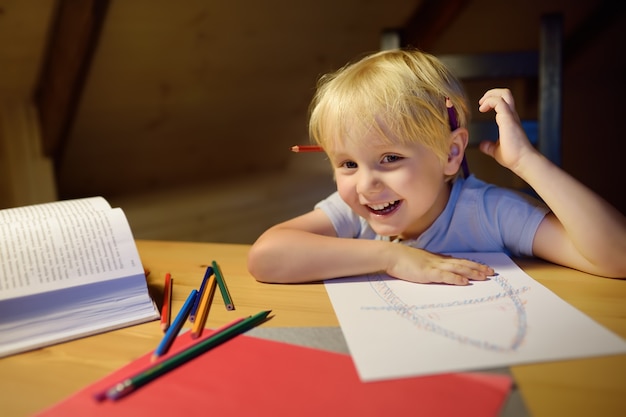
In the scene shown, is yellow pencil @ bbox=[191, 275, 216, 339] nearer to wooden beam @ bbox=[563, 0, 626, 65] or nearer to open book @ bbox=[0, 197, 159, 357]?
open book @ bbox=[0, 197, 159, 357]

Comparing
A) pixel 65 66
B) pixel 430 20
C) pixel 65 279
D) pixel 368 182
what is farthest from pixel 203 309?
pixel 430 20

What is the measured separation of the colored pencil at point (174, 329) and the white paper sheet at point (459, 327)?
0.56ft

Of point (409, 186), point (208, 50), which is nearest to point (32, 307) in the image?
point (409, 186)

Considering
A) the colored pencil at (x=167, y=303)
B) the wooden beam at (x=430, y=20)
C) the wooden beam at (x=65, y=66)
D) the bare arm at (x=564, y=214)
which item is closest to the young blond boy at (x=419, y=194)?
the bare arm at (x=564, y=214)

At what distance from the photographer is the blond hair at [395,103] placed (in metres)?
0.75

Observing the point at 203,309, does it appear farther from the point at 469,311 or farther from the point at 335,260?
the point at 469,311

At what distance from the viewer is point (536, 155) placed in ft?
Result: 2.49

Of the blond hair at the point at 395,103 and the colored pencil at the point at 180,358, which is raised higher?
the blond hair at the point at 395,103

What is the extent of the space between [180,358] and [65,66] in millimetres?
1459

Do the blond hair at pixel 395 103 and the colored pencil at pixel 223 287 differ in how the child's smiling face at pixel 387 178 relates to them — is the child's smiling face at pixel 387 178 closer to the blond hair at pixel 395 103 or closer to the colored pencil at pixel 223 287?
the blond hair at pixel 395 103

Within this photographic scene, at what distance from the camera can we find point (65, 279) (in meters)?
0.62

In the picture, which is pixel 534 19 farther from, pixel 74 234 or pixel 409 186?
pixel 74 234

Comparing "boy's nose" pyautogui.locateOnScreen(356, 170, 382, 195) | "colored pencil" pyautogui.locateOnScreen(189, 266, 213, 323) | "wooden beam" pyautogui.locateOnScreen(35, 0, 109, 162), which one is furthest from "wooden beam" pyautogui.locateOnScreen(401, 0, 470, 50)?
"colored pencil" pyautogui.locateOnScreen(189, 266, 213, 323)

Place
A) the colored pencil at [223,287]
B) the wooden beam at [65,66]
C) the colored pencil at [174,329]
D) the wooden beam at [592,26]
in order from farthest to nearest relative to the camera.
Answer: the wooden beam at [592,26] < the wooden beam at [65,66] < the colored pencil at [223,287] < the colored pencil at [174,329]
